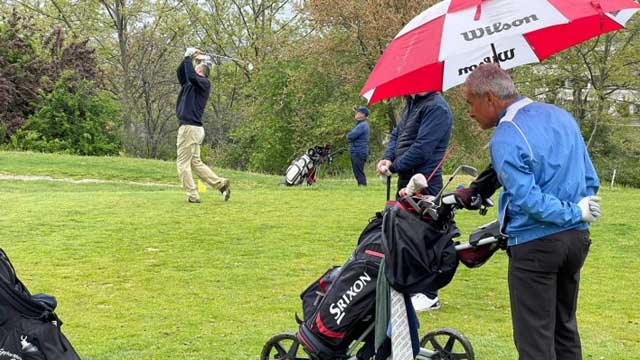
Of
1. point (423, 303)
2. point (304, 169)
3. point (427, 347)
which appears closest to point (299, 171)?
point (304, 169)

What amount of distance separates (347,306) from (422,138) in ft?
6.43

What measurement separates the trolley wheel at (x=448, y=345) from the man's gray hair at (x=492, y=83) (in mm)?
1640

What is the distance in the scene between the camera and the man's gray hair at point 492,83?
350cm

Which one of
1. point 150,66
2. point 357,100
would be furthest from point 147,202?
point 150,66

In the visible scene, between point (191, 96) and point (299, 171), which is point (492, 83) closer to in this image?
point (191, 96)

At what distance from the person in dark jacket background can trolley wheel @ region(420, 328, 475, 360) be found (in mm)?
865

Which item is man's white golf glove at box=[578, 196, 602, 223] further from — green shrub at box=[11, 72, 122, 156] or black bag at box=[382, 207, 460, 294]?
green shrub at box=[11, 72, 122, 156]

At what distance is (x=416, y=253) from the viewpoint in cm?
368

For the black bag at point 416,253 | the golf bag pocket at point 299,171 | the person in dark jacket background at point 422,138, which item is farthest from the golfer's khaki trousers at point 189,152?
the black bag at point 416,253

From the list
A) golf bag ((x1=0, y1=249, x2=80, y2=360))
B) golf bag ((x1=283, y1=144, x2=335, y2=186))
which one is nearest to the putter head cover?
golf bag ((x1=0, y1=249, x2=80, y2=360))

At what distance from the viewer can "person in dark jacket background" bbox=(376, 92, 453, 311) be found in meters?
5.55

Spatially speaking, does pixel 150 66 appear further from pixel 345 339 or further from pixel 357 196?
pixel 345 339

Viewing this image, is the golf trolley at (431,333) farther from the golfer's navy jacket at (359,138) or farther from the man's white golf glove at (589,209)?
the golfer's navy jacket at (359,138)

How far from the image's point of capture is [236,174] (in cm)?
1986
